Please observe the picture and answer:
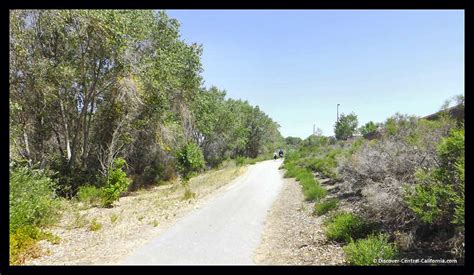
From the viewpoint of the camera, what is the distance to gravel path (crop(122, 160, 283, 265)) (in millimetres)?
6246

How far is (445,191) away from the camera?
16.2 ft

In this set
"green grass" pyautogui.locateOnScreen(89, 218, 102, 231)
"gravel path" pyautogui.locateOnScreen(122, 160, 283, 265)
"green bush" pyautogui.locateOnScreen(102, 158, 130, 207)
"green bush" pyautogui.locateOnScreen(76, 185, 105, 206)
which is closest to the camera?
"gravel path" pyautogui.locateOnScreen(122, 160, 283, 265)

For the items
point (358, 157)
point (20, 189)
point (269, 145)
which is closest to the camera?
point (20, 189)

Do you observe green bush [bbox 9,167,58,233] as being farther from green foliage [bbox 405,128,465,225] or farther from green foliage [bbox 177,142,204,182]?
green foliage [bbox 177,142,204,182]

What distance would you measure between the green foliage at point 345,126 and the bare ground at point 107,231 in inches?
1571

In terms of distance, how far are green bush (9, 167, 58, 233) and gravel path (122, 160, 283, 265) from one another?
2720 mm

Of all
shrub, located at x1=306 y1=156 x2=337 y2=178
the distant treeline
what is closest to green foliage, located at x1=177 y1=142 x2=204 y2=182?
the distant treeline

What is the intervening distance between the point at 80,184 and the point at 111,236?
8.88m

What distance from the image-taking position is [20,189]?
7.65m

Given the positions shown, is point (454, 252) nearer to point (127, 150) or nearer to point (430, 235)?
point (430, 235)

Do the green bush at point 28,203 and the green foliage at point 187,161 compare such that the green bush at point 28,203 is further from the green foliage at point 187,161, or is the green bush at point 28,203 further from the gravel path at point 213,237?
the green foliage at point 187,161

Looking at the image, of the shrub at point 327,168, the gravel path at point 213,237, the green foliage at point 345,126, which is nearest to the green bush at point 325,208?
the gravel path at point 213,237

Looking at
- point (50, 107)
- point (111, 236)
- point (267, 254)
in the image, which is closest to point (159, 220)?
point (111, 236)

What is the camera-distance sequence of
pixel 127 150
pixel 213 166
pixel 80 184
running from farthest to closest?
pixel 213 166, pixel 127 150, pixel 80 184
